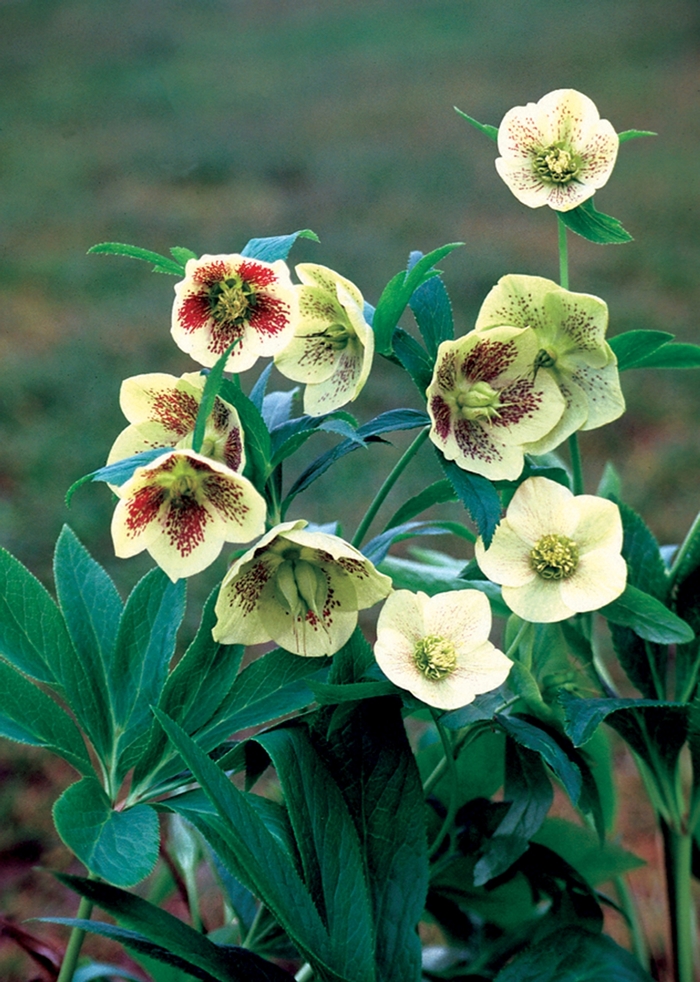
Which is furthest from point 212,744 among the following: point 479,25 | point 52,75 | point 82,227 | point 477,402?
point 479,25

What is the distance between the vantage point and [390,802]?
1.98 feet

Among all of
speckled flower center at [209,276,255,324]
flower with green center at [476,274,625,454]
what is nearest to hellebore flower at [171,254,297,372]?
speckled flower center at [209,276,255,324]

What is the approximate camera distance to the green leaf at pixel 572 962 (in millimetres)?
628

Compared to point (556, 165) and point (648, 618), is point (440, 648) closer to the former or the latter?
point (648, 618)

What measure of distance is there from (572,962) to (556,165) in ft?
1.49

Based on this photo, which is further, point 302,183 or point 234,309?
point 302,183

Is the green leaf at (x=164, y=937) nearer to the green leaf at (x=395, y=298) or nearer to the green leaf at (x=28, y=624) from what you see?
the green leaf at (x=28, y=624)

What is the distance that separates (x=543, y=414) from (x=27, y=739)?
324 millimetres

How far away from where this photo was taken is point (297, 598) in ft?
1.78

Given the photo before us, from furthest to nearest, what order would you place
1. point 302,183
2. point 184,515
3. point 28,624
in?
point 302,183, point 28,624, point 184,515

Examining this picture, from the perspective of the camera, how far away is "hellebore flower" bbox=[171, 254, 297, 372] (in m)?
0.52

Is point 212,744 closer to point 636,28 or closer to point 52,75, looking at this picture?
point 52,75

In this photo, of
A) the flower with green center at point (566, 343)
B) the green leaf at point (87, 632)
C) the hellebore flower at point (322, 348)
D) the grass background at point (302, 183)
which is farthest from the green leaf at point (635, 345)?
the grass background at point (302, 183)

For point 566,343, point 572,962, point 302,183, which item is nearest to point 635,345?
point 566,343
